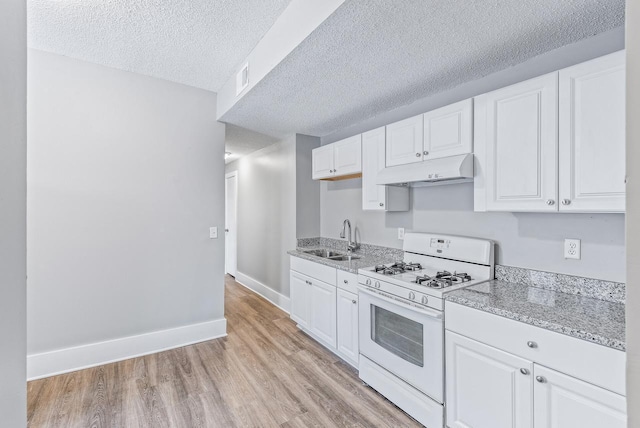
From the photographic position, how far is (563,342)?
4.33 feet

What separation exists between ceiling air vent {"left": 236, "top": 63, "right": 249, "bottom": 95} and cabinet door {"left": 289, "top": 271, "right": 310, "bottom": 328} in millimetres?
1954

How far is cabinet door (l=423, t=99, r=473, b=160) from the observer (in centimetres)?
202

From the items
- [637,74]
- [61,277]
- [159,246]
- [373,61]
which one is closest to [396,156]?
[373,61]

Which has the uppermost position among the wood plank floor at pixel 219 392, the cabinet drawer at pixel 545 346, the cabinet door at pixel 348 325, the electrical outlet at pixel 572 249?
the electrical outlet at pixel 572 249

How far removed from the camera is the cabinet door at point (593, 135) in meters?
1.40

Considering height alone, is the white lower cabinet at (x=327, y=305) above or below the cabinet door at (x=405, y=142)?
below

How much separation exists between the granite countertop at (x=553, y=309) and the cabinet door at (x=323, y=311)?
1.26 meters

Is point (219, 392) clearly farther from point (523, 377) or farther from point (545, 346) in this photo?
point (545, 346)

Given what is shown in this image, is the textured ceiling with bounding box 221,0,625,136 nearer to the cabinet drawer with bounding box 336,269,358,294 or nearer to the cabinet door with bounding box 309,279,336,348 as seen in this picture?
the cabinet drawer with bounding box 336,269,358,294

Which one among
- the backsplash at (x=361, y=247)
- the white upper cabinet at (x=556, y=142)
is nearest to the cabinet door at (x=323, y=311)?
the backsplash at (x=361, y=247)

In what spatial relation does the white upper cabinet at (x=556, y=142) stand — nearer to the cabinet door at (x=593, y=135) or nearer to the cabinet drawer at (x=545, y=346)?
the cabinet door at (x=593, y=135)

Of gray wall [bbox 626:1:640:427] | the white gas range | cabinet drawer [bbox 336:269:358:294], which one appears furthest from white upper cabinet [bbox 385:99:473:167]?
gray wall [bbox 626:1:640:427]
